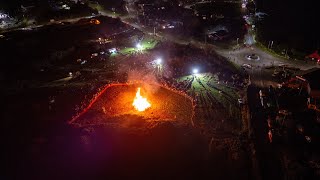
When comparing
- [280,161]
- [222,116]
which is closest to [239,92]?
[222,116]

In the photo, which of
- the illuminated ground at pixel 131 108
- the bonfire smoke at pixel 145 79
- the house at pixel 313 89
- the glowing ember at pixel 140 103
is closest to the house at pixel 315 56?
the house at pixel 313 89

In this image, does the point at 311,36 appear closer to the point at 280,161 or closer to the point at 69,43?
the point at 280,161

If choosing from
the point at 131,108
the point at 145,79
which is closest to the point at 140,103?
Result: the point at 131,108

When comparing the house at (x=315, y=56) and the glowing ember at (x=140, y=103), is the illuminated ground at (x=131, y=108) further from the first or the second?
the house at (x=315, y=56)

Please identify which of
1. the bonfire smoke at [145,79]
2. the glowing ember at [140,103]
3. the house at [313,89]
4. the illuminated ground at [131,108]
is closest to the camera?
the illuminated ground at [131,108]

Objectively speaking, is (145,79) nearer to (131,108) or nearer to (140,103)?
(140,103)

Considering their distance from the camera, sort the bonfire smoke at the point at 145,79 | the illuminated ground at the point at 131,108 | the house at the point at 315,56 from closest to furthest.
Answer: the illuminated ground at the point at 131,108 → the bonfire smoke at the point at 145,79 → the house at the point at 315,56
